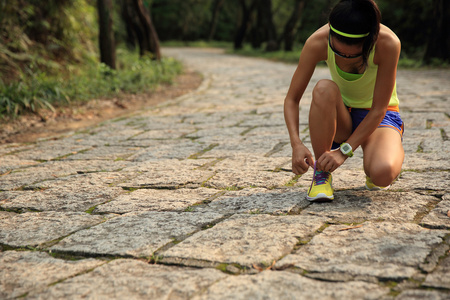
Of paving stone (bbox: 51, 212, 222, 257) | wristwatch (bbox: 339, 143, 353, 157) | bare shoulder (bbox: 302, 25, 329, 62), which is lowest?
paving stone (bbox: 51, 212, 222, 257)

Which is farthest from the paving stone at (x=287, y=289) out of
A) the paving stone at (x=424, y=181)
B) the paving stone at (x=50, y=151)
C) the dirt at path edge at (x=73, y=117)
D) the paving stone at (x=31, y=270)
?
the dirt at path edge at (x=73, y=117)

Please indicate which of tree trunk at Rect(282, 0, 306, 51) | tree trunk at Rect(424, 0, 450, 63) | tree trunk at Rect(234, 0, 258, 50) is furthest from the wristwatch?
tree trunk at Rect(234, 0, 258, 50)

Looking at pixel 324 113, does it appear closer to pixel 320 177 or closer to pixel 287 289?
pixel 320 177

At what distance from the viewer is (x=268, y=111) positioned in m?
6.40

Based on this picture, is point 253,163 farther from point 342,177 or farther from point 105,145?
point 105,145

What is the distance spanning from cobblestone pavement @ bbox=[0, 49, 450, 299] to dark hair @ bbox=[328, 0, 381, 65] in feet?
2.88

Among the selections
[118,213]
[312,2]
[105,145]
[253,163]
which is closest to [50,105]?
[105,145]

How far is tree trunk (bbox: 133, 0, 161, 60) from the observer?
11375 millimetres

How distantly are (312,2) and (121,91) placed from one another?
17.7 metres

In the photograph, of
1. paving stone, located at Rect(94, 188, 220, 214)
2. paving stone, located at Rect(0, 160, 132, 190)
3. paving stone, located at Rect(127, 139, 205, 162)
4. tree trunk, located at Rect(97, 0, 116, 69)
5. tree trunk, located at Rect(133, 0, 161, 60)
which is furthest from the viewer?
tree trunk, located at Rect(133, 0, 161, 60)

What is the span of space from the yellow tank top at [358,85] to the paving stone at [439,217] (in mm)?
730

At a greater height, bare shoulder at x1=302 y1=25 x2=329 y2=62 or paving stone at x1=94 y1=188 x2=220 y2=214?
bare shoulder at x1=302 y1=25 x2=329 y2=62

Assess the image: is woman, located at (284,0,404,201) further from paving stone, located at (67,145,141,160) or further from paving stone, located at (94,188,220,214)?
paving stone, located at (67,145,141,160)

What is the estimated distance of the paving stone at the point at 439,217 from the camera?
2.33m
